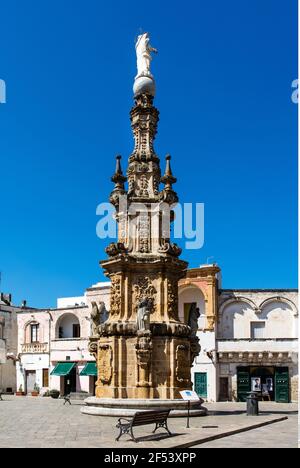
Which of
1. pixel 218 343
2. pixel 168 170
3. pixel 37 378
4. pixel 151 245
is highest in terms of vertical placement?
pixel 168 170

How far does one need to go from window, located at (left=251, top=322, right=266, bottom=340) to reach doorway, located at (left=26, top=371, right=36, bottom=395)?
59.5 feet

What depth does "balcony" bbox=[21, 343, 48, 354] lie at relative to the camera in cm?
4741

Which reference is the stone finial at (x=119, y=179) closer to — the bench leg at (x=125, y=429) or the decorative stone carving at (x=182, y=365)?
the decorative stone carving at (x=182, y=365)

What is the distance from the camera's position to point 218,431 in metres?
17.2

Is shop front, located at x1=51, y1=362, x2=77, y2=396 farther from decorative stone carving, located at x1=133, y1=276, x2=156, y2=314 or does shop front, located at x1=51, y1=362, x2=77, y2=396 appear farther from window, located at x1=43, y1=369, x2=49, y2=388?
decorative stone carving, located at x1=133, y1=276, x2=156, y2=314

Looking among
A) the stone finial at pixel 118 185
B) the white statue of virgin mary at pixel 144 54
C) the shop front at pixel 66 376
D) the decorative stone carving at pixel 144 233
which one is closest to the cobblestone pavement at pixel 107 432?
the decorative stone carving at pixel 144 233

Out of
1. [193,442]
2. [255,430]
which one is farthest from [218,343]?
[193,442]

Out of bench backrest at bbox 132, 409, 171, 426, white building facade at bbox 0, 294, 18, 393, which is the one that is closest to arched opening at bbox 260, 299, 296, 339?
white building facade at bbox 0, 294, 18, 393

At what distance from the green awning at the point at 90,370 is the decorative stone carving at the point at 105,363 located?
2056 centimetres

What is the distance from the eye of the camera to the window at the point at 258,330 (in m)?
41.5
